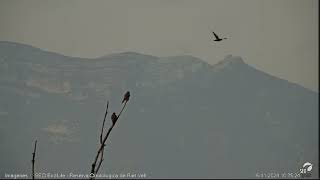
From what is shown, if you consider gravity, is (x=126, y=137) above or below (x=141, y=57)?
below

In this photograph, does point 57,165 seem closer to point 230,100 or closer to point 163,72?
point 163,72

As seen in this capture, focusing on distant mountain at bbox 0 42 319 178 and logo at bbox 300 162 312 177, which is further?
distant mountain at bbox 0 42 319 178

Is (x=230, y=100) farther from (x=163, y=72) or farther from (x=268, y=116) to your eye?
(x=163, y=72)

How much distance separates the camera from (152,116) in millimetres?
5375

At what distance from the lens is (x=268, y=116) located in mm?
5324

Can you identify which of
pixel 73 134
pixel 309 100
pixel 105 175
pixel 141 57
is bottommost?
pixel 105 175

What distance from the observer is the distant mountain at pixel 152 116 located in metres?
5.11

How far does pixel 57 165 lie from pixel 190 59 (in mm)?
1700

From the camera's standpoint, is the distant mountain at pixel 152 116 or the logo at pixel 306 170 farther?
the distant mountain at pixel 152 116

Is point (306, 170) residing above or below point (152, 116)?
below

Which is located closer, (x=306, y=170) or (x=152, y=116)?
(x=306, y=170)

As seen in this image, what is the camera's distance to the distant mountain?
16.8 ft

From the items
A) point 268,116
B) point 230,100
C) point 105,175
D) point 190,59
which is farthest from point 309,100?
point 105,175

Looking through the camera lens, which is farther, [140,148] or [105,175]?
[140,148]
